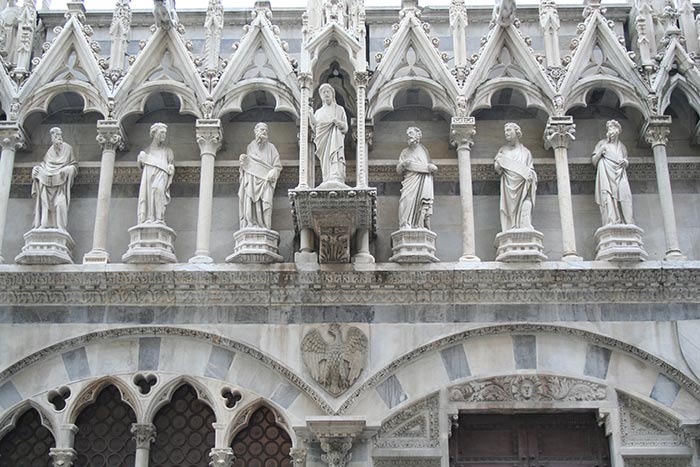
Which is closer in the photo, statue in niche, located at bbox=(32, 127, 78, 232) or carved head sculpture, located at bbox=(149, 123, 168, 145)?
statue in niche, located at bbox=(32, 127, 78, 232)

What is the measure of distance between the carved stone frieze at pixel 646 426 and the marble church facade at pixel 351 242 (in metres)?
0.02

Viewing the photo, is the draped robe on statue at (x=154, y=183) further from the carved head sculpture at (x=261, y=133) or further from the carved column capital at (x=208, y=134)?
the carved head sculpture at (x=261, y=133)

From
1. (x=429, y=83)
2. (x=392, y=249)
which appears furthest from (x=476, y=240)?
(x=429, y=83)

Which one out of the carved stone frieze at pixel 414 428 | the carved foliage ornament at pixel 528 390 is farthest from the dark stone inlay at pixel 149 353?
the carved foliage ornament at pixel 528 390

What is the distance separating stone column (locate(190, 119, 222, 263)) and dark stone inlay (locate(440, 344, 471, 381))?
2.78 metres

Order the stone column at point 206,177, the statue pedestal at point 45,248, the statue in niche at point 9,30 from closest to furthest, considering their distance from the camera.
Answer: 1. the statue pedestal at point 45,248
2. the stone column at point 206,177
3. the statue in niche at point 9,30

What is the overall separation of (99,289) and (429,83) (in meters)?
4.47

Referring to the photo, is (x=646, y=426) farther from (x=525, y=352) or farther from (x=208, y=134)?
(x=208, y=134)

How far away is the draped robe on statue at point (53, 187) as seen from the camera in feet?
40.3

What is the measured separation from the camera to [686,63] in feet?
42.3

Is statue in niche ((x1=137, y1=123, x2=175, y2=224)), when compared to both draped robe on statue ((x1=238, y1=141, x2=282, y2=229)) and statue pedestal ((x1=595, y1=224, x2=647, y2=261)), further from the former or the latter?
statue pedestal ((x1=595, y1=224, x2=647, y2=261))

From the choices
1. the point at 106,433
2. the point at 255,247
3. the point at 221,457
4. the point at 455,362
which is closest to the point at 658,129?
the point at 455,362

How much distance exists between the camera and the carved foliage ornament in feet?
37.4

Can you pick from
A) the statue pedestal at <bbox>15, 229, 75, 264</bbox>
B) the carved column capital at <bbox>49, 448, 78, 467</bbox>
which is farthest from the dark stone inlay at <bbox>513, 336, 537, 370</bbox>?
the statue pedestal at <bbox>15, 229, 75, 264</bbox>
